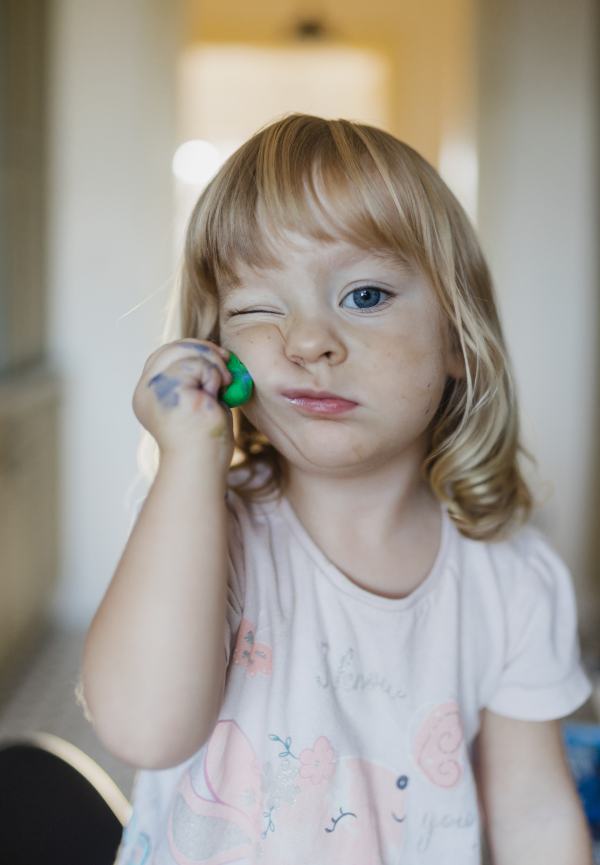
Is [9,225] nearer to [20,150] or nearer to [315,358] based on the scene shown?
[20,150]

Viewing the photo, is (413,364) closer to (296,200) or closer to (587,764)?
(296,200)

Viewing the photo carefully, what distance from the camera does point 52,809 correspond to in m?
0.65

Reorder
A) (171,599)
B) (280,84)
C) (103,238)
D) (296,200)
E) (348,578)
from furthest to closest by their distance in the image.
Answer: (280,84) < (103,238) < (348,578) < (296,200) < (171,599)

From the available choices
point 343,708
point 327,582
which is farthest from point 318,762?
point 327,582

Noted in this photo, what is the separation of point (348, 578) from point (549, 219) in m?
2.21

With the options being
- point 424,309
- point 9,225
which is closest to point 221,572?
point 424,309

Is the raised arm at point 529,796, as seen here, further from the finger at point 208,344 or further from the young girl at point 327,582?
the finger at point 208,344

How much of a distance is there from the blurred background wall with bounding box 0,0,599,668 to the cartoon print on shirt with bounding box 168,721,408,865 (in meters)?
1.91

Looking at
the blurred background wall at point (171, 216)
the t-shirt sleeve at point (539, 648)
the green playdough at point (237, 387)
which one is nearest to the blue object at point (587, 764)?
the t-shirt sleeve at point (539, 648)

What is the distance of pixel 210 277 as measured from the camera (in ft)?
2.33

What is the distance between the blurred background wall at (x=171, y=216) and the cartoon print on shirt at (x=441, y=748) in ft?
6.34

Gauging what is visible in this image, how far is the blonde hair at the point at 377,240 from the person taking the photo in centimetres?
63

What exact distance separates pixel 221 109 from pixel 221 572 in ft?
14.1

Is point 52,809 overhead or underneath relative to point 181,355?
underneath
